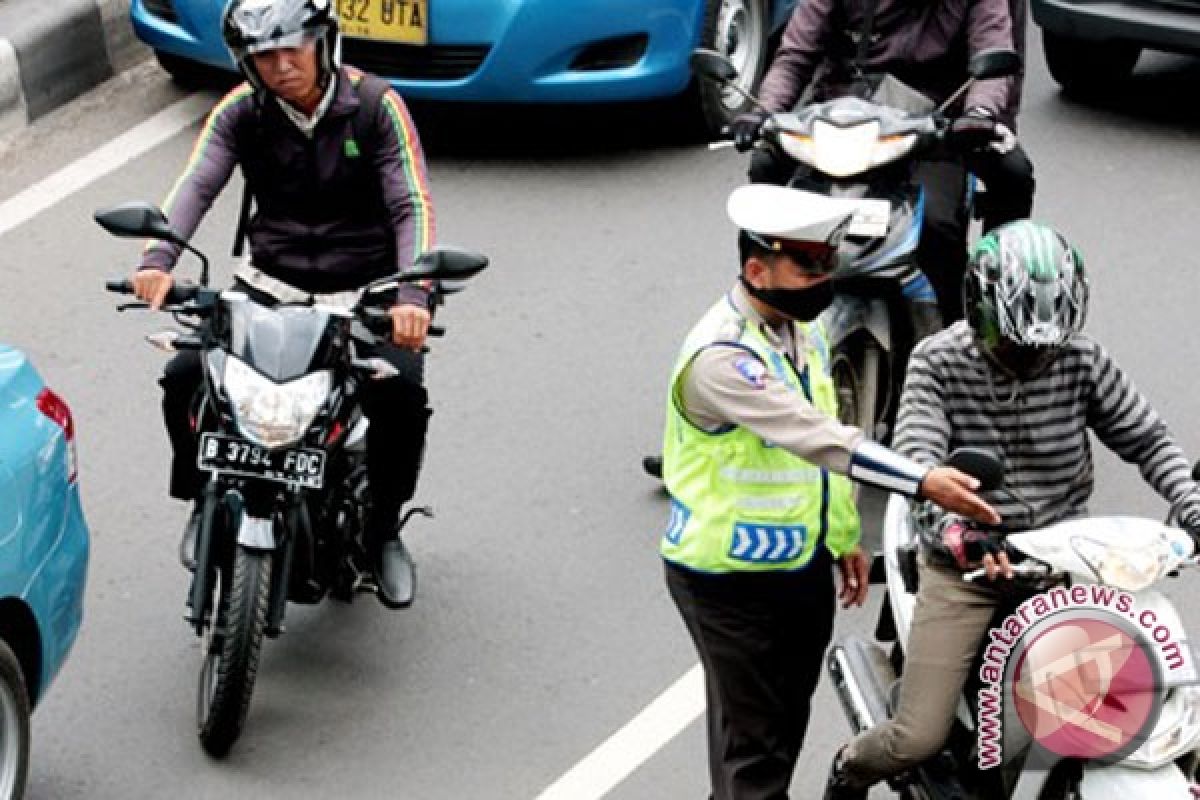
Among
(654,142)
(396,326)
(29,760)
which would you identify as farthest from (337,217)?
(654,142)

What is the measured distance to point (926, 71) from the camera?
326 inches

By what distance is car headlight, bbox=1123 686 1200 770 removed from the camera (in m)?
5.21

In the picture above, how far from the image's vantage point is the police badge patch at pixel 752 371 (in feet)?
18.0

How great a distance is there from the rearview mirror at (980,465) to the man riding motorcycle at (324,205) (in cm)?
224

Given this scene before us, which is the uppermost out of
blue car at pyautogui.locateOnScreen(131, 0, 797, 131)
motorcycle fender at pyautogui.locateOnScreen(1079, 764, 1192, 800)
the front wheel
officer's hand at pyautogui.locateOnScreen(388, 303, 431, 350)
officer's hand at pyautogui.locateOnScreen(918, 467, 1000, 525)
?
officer's hand at pyautogui.locateOnScreen(918, 467, 1000, 525)

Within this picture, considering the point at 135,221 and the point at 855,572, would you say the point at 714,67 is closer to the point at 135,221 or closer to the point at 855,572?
the point at 135,221

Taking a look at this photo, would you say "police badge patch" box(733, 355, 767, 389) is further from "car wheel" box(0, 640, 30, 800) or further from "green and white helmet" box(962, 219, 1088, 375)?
"car wheel" box(0, 640, 30, 800)

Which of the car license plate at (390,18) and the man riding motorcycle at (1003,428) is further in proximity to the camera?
the car license plate at (390,18)

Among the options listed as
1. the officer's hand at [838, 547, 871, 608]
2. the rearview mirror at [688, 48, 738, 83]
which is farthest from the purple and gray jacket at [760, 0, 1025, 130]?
the officer's hand at [838, 547, 871, 608]

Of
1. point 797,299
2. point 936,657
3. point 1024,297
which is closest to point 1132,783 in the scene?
point 936,657

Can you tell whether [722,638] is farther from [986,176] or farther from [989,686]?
[986,176]

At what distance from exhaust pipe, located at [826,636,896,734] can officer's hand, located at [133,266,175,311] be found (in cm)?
183

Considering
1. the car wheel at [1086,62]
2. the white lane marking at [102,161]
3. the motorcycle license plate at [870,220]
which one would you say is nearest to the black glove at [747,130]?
the motorcycle license plate at [870,220]

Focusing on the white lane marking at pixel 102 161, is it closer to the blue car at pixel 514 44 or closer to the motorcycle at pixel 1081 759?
the blue car at pixel 514 44
